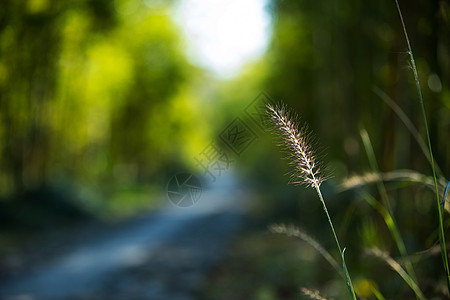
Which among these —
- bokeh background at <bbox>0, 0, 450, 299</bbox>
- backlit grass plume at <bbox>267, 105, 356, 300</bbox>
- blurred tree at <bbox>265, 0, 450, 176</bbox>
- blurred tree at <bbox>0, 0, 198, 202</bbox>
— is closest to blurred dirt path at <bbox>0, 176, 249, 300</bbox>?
bokeh background at <bbox>0, 0, 450, 299</bbox>

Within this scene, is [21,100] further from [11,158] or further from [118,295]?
[118,295]

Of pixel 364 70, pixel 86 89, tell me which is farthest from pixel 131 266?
pixel 86 89

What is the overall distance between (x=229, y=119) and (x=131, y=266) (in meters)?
7.27

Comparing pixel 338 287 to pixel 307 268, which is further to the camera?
pixel 307 268

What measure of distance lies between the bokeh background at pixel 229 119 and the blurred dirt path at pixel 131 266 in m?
0.43

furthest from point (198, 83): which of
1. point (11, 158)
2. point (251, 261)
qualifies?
point (251, 261)

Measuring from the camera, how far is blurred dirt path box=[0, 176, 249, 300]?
5152mm

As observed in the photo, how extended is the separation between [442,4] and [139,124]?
2155 cm

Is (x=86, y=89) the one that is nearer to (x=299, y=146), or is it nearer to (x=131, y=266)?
(x=131, y=266)

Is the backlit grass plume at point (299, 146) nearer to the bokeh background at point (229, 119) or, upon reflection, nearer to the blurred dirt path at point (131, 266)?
the bokeh background at point (229, 119)

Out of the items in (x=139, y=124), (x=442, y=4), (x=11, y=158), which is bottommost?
(x=442, y=4)

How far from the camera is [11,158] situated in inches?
429

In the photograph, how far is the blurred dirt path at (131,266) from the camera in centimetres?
515

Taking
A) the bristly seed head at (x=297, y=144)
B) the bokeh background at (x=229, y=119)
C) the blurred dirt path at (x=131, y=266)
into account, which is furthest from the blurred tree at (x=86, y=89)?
the bristly seed head at (x=297, y=144)
